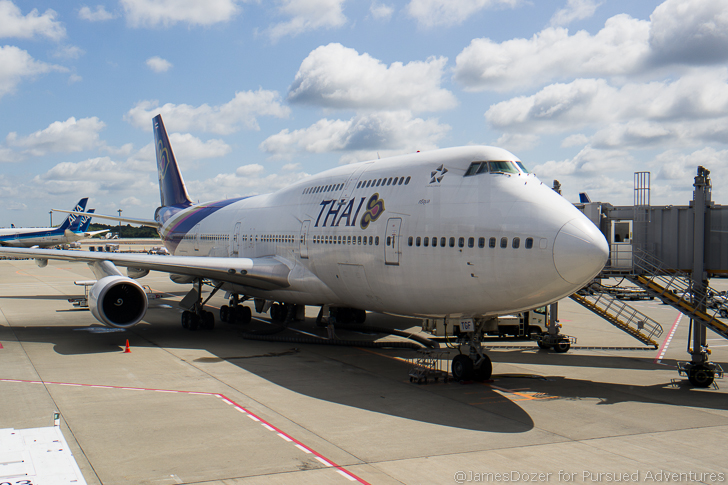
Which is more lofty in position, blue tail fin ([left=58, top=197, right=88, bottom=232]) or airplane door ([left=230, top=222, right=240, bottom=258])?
blue tail fin ([left=58, top=197, right=88, bottom=232])

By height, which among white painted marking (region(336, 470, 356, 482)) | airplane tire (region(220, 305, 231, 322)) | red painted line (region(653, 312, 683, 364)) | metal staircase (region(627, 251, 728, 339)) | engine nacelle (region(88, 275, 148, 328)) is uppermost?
metal staircase (region(627, 251, 728, 339))

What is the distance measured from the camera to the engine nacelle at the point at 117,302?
17.8 m

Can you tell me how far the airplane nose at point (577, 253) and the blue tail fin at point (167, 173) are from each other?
2712cm

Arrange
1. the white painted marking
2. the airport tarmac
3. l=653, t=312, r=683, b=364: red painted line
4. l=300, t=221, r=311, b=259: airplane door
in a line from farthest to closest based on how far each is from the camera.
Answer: l=653, t=312, r=683, b=364: red painted line → l=300, t=221, r=311, b=259: airplane door → the airport tarmac → the white painted marking

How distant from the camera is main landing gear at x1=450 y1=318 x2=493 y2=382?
45.2ft

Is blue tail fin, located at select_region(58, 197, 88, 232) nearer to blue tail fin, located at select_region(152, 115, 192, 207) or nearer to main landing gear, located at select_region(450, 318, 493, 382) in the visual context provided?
blue tail fin, located at select_region(152, 115, 192, 207)

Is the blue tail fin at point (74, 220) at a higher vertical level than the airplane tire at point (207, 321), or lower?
higher

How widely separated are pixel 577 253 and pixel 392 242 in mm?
4754

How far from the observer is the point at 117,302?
18.3 m

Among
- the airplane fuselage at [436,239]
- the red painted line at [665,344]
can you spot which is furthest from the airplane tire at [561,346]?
the airplane fuselage at [436,239]

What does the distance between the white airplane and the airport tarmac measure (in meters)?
2.00

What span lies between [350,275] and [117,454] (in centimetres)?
814

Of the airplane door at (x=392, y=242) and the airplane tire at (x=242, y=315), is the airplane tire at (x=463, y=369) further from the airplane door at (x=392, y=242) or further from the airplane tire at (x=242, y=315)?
the airplane tire at (x=242, y=315)

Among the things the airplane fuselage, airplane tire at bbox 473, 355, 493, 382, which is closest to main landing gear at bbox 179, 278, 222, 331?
the airplane fuselage
